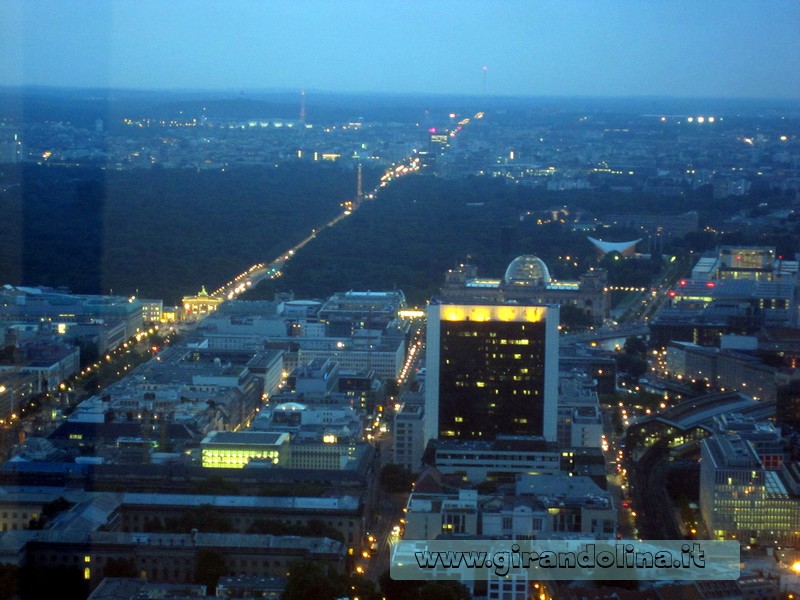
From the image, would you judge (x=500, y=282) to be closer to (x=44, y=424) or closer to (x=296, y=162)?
(x=44, y=424)

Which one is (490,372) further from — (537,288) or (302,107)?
(302,107)

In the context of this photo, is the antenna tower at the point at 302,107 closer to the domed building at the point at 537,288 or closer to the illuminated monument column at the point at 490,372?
the domed building at the point at 537,288

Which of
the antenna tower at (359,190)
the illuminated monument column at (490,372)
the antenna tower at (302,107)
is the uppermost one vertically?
the antenna tower at (302,107)

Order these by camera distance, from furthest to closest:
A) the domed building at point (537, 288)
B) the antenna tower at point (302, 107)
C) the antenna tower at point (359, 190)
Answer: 1. the antenna tower at point (302, 107)
2. the antenna tower at point (359, 190)
3. the domed building at point (537, 288)

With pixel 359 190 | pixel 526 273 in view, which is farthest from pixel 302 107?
pixel 526 273

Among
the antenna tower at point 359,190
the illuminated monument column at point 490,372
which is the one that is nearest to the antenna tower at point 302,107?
the antenna tower at point 359,190

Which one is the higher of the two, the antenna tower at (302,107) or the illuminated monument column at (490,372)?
the antenna tower at (302,107)

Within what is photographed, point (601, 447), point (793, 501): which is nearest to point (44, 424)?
point (601, 447)
